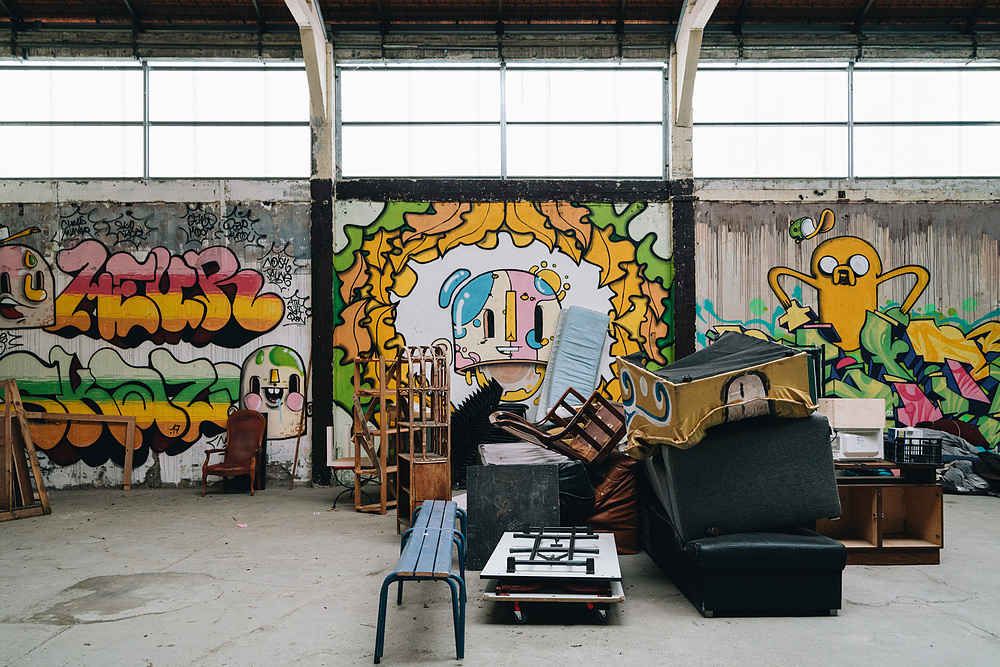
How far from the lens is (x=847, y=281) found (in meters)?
9.29

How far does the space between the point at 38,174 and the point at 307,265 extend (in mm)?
3632

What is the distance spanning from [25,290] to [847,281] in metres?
10.3

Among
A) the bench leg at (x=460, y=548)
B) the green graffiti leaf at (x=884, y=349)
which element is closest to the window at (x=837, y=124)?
the green graffiti leaf at (x=884, y=349)

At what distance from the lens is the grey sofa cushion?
4441 millimetres

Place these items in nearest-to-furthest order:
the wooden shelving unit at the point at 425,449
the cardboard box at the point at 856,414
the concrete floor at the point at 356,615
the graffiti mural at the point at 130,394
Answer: the concrete floor at the point at 356,615 → the wooden shelving unit at the point at 425,449 → the cardboard box at the point at 856,414 → the graffiti mural at the point at 130,394

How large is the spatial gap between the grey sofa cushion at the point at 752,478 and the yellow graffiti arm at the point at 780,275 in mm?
5125

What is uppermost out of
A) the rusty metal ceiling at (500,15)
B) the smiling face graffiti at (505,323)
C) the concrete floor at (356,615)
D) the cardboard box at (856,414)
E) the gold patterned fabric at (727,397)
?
the rusty metal ceiling at (500,15)

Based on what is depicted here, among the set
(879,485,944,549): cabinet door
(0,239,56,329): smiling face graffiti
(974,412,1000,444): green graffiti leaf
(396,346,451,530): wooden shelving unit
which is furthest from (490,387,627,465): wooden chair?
(0,239,56,329): smiling face graffiti

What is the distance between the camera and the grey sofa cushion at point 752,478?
4.44 meters

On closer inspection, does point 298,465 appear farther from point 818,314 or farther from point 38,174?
point 818,314

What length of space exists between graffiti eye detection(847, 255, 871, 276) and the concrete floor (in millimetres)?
3797

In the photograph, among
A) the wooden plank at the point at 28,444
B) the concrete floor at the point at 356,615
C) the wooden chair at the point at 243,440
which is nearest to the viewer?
the concrete floor at the point at 356,615

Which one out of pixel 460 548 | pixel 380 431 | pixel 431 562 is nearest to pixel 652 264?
pixel 380 431

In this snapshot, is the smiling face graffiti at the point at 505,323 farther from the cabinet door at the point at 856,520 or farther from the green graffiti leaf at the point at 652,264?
the cabinet door at the point at 856,520
